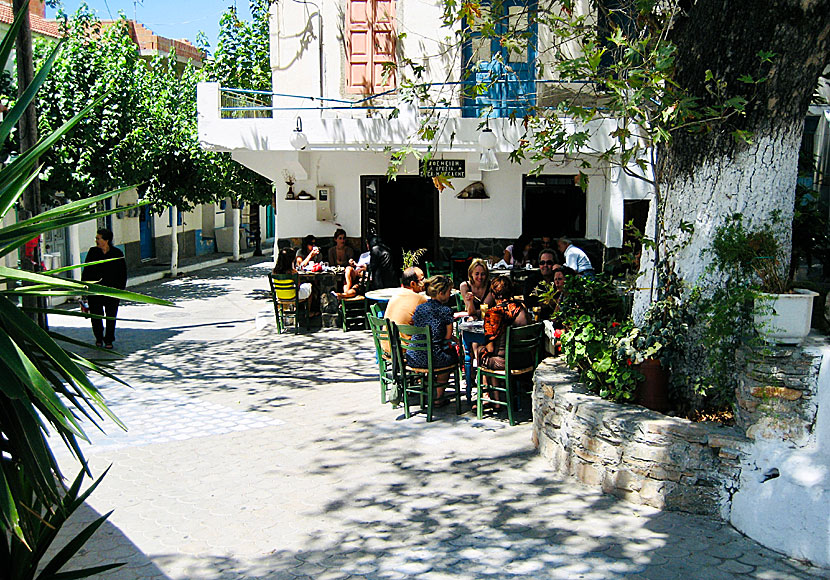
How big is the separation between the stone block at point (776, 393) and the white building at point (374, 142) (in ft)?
28.8

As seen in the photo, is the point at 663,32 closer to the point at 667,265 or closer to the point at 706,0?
the point at 706,0

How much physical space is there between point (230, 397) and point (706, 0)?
6472 millimetres

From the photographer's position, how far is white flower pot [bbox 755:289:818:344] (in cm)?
559

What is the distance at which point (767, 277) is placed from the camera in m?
5.91

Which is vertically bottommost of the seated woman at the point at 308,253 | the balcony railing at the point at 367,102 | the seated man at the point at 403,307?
the seated man at the point at 403,307

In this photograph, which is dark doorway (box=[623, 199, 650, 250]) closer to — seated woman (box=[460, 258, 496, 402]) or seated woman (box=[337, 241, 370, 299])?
seated woman (box=[337, 241, 370, 299])

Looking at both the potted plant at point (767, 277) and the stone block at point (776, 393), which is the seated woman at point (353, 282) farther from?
the stone block at point (776, 393)

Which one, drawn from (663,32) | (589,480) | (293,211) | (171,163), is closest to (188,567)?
(589,480)

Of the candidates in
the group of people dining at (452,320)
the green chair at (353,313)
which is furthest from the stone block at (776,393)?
the green chair at (353,313)

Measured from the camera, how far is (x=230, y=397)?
9672mm

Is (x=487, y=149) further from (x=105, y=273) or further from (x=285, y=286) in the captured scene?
(x=105, y=273)

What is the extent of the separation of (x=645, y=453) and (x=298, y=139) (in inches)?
363

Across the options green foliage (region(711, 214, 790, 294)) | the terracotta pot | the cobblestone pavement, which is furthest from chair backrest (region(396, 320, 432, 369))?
green foliage (region(711, 214, 790, 294))

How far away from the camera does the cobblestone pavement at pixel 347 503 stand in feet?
17.4
